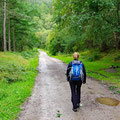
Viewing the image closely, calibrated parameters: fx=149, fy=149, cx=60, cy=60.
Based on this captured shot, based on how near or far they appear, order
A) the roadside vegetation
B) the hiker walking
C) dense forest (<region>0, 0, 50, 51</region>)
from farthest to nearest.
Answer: dense forest (<region>0, 0, 50, 51</region>)
the roadside vegetation
the hiker walking

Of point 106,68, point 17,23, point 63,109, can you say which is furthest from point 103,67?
point 17,23

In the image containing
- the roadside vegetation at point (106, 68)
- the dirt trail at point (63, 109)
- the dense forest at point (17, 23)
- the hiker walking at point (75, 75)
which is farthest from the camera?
the dense forest at point (17, 23)

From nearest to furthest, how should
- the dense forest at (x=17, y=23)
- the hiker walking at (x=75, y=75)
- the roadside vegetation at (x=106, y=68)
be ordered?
the hiker walking at (x=75, y=75) → the roadside vegetation at (x=106, y=68) → the dense forest at (x=17, y=23)

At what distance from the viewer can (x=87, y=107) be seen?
5684mm

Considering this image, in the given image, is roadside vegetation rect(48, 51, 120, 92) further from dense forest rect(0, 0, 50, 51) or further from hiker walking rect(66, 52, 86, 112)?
dense forest rect(0, 0, 50, 51)

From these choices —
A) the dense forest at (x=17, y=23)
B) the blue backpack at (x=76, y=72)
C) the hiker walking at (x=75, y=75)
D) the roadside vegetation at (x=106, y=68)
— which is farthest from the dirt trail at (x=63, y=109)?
the dense forest at (x=17, y=23)

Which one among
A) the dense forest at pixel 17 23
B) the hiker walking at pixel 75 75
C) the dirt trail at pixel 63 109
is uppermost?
the dense forest at pixel 17 23

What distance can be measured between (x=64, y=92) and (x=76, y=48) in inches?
985

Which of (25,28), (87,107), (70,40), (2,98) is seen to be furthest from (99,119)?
(25,28)

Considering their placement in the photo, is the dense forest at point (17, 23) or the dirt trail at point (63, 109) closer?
the dirt trail at point (63, 109)

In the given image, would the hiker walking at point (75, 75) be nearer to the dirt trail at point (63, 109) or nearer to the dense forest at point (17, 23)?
the dirt trail at point (63, 109)

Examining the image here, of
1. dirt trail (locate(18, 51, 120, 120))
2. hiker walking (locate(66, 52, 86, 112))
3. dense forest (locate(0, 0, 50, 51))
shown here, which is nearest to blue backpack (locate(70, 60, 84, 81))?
hiker walking (locate(66, 52, 86, 112))

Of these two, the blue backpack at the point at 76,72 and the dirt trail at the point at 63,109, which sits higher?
the blue backpack at the point at 76,72

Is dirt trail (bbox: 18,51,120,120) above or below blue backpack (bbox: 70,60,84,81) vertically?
below
